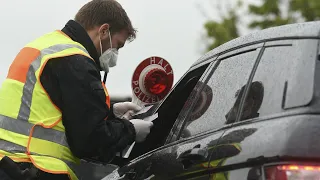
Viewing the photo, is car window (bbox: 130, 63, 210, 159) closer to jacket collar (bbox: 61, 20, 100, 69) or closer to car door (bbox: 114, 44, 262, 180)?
car door (bbox: 114, 44, 262, 180)

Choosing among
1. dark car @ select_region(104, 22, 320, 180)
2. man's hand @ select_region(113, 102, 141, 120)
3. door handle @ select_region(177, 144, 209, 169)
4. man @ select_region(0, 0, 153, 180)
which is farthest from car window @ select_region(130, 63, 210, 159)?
door handle @ select_region(177, 144, 209, 169)

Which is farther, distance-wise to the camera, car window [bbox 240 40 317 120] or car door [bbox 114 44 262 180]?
car door [bbox 114 44 262 180]

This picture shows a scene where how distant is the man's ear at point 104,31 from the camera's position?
15.7ft

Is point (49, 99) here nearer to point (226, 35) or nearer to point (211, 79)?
point (211, 79)

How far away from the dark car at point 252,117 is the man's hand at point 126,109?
0.79 metres

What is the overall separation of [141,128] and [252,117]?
135cm

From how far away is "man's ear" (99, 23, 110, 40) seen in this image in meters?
4.80

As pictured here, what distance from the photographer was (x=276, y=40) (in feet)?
11.7

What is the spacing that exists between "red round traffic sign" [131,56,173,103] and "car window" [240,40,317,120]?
2156 millimetres

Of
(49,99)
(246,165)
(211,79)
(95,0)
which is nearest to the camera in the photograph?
(246,165)

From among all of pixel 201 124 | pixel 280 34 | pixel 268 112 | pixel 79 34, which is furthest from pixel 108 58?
pixel 268 112

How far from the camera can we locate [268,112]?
10.6 feet

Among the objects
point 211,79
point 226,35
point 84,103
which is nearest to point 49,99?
point 84,103

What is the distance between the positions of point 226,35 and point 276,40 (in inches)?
821
